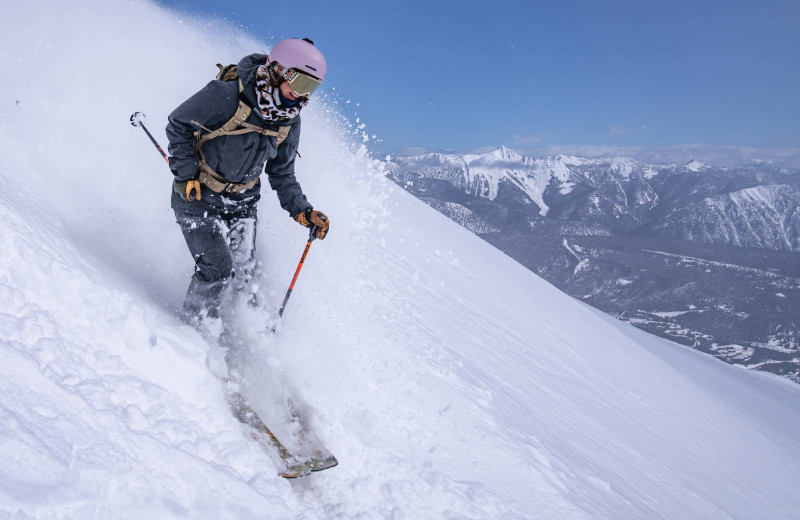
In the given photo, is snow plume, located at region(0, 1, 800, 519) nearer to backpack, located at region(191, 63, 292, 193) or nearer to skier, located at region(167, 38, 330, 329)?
skier, located at region(167, 38, 330, 329)

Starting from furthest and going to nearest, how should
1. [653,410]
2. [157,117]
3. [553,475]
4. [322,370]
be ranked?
[653,410]
[157,117]
[553,475]
[322,370]

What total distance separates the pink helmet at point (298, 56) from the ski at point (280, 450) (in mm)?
2716

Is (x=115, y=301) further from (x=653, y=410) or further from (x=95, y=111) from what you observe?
(x=653, y=410)

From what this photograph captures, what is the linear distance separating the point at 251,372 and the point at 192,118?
7.57 ft

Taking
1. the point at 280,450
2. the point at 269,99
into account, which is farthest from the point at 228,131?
the point at 280,450

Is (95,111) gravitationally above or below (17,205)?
above

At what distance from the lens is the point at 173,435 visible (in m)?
2.63

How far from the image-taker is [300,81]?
3.54 m

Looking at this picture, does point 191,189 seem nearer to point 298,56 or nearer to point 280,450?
point 298,56

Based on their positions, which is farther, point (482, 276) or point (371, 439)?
point (482, 276)

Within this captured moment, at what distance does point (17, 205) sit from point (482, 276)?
1415 cm

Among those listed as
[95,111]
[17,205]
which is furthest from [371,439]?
[95,111]

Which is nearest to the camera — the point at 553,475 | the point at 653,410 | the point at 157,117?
the point at 553,475

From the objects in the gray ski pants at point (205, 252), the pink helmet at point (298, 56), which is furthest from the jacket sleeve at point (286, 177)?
the pink helmet at point (298, 56)
